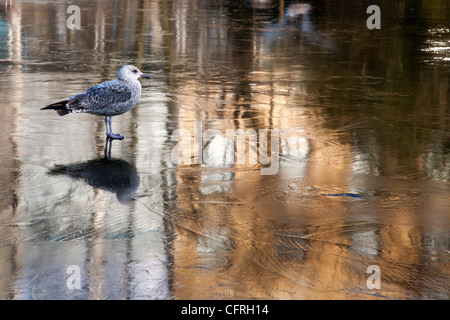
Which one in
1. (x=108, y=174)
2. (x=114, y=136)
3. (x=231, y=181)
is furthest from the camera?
(x=114, y=136)

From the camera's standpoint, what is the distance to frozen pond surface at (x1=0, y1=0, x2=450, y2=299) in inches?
195

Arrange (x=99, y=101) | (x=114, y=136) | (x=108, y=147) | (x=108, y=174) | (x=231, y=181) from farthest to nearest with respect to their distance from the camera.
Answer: (x=114, y=136) < (x=99, y=101) < (x=108, y=147) < (x=108, y=174) < (x=231, y=181)

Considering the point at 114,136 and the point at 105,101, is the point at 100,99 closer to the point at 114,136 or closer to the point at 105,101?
the point at 105,101

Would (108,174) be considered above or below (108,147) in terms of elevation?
below

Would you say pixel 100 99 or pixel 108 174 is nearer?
pixel 108 174

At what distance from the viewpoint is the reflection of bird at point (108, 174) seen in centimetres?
678

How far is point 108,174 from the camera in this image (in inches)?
286

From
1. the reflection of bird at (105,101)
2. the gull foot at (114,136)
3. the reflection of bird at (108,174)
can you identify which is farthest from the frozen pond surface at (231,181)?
the reflection of bird at (105,101)

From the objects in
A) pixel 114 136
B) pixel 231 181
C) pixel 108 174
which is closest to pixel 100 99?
pixel 114 136

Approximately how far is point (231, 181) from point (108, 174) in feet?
4.42

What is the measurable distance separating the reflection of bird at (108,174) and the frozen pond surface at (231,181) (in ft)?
0.07

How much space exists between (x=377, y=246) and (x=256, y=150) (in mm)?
2912

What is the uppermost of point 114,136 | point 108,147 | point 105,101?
point 105,101

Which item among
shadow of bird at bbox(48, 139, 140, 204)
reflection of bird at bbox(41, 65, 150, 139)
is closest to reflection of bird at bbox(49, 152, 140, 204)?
shadow of bird at bbox(48, 139, 140, 204)
